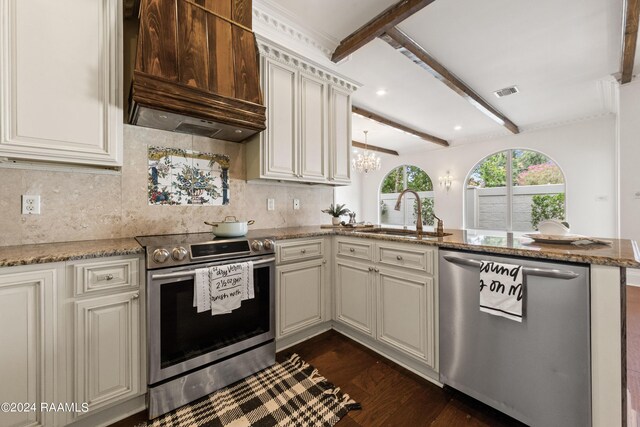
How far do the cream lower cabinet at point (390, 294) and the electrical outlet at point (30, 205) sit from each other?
2070 millimetres

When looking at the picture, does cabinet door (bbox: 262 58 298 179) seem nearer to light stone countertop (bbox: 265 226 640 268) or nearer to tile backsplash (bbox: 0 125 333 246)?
tile backsplash (bbox: 0 125 333 246)

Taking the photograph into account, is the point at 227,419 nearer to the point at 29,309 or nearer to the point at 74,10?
the point at 29,309

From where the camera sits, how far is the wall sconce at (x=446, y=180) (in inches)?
273

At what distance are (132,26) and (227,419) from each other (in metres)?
2.64

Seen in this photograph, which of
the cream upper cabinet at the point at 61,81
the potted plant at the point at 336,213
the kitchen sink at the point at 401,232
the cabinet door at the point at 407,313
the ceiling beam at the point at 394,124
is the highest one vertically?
the ceiling beam at the point at 394,124

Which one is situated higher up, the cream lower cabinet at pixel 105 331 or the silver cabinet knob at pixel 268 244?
the silver cabinet knob at pixel 268 244

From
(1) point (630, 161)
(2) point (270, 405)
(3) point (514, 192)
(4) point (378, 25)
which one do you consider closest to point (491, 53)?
(4) point (378, 25)

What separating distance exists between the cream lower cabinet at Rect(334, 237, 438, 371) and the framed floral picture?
1.18 meters

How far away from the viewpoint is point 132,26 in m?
1.89

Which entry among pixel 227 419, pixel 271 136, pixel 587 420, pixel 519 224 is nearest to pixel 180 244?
pixel 227 419

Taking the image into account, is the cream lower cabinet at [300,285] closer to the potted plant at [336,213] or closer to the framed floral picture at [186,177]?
the potted plant at [336,213]

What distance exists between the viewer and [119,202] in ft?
6.23

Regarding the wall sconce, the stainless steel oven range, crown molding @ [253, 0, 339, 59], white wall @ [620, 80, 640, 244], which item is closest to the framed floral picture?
the stainless steel oven range

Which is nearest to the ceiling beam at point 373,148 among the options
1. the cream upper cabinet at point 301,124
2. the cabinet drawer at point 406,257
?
the cream upper cabinet at point 301,124
